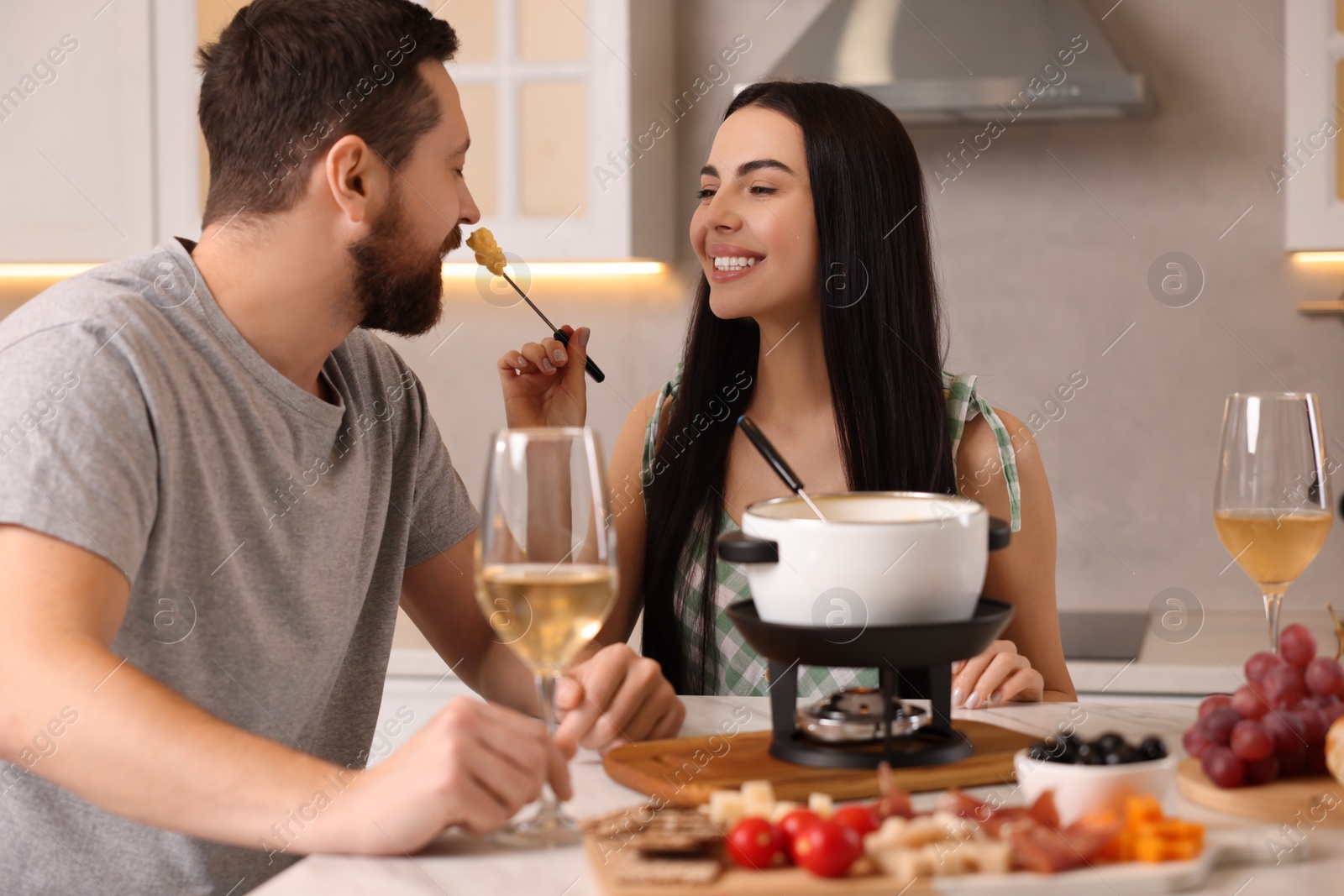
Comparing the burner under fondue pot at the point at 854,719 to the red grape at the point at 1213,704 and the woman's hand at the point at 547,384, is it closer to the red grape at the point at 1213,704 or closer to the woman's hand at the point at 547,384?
the red grape at the point at 1213,704

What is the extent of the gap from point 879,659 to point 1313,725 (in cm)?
30

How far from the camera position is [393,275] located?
4.57 feet

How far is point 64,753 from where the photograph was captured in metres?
0.89

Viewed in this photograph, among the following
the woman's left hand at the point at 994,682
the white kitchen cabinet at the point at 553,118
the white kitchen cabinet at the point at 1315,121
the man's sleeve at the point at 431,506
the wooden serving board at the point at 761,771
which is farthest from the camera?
the white kitchen cabinet at the point at 553,118

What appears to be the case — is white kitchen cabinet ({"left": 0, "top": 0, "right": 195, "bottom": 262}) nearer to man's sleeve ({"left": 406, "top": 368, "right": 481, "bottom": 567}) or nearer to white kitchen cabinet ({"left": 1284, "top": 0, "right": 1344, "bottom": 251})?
man's sleeve ({"left": 406, "top": 368, "right": 481, "bottom": 567})

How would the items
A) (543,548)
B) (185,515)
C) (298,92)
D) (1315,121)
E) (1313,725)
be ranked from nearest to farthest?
(543,548)
(1313,725)
(185,515)
(298,92)
(1315,121)

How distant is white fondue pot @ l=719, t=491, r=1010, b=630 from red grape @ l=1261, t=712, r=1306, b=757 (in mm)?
218

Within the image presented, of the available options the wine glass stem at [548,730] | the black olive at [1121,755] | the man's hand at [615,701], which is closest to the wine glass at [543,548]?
the wine glass stem at [548,730]

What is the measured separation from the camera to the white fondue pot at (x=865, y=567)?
949 millimetres

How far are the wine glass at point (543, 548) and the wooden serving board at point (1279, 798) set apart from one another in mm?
427

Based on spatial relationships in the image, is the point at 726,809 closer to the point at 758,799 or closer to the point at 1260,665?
the point at 758,799

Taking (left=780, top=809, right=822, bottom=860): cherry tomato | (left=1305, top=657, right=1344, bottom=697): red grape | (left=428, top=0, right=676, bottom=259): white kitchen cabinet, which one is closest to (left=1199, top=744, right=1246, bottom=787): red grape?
(left=1305, top=657, right=1344, bottom=697): red grape

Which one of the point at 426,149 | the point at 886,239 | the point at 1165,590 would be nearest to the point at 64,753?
the point at 426,149

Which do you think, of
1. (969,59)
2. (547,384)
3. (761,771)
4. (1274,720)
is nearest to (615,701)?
(761,771)
